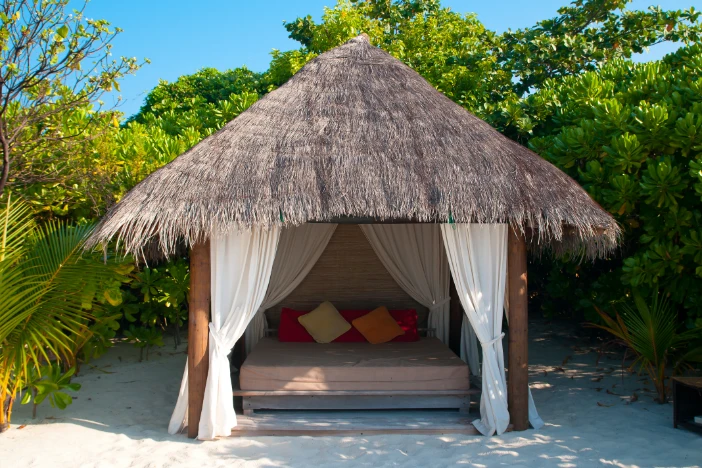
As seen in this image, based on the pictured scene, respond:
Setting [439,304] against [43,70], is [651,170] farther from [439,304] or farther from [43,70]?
[43,70]

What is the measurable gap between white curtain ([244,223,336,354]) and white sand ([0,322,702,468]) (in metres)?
1.46

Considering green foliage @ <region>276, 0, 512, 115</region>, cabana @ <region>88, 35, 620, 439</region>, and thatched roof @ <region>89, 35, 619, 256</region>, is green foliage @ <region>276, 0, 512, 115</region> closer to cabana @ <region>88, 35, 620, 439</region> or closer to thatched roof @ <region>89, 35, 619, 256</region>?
thatched roof @ <region>89, 35, 619, 256</region>

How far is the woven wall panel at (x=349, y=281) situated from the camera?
20.9 feet

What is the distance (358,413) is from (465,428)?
0.84 meters

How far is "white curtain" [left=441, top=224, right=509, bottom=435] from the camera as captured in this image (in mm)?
4242

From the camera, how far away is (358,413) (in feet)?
15.1

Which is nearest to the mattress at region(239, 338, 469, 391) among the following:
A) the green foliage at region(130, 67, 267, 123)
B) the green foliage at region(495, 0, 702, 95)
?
the green foliage at region(495, 0, 702, 95)

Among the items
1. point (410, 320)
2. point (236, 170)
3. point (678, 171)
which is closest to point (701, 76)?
point (678, 171)

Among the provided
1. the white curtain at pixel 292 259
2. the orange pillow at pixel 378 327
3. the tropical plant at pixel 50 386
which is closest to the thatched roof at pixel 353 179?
the tropical plant at pixel 50 386

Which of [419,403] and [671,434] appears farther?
[419,403]

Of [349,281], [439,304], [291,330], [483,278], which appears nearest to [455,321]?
[439,304]

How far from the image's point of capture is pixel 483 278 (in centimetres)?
429

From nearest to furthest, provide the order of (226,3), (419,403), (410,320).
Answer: (419,403) → (410,320) → (226,3)

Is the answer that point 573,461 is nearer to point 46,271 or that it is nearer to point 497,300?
point 497,300
